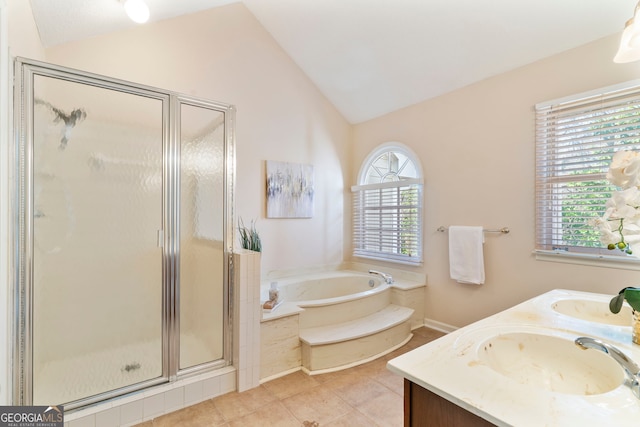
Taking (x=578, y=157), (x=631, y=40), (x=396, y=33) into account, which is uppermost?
(x=396, y=33)

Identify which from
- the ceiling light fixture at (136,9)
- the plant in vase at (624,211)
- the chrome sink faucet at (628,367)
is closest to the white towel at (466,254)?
the plant in vase at (624,211)

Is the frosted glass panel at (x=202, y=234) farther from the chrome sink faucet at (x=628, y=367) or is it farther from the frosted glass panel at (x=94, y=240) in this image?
the chrome sink faucet at (x=628, y=367)

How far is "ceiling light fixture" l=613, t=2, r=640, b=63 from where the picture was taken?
117 cm

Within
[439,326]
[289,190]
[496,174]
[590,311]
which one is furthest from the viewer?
[289,190]

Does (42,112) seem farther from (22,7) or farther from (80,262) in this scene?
(80,262)

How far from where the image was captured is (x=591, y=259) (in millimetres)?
2176

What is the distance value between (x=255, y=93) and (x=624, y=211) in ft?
10.4

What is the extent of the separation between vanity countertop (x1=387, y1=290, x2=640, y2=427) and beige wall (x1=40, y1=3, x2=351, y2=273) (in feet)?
8.45

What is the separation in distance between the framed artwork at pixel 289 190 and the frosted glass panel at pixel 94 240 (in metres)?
1.47

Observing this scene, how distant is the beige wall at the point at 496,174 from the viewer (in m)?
2.23

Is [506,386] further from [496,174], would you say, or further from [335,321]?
[496,174]

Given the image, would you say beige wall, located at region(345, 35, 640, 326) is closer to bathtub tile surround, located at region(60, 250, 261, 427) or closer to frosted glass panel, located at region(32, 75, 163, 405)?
bathtub tile surround, located at region(60, 250, 261, 427)

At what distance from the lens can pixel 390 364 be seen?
92cm

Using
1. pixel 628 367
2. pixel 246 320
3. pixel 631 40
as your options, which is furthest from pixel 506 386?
pixel 246 320
